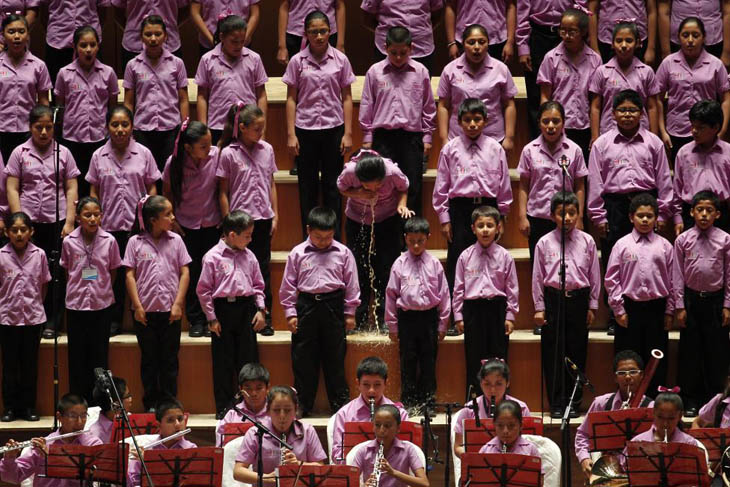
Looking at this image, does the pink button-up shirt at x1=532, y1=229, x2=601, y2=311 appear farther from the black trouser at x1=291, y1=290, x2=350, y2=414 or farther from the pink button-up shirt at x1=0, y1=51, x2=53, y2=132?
the pink button-up shirt at x1=0, y1=51, x2=53, y2=132

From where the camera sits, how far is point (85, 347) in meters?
8.65

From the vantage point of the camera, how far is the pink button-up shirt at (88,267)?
338 inches

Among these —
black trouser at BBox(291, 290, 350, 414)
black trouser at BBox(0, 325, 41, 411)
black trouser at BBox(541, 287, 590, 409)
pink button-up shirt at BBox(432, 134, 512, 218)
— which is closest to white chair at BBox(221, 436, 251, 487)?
black trouser at BBox(291, 290, 350, 414)

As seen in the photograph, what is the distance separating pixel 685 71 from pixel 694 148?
→ 2.49 feet

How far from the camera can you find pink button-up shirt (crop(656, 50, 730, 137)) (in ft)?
31.5

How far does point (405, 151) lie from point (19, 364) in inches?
119

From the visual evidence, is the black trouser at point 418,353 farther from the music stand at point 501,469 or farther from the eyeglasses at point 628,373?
the music stand at point 501,469

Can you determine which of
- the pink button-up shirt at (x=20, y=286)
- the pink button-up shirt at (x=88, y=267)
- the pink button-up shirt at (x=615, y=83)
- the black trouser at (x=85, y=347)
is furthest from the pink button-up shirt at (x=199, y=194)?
the pink button-up shirt at (x=615, y=83)

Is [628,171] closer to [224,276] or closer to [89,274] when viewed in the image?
[224,276]

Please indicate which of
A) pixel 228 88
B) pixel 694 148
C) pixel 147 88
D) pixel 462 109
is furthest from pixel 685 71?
pixel 147 88

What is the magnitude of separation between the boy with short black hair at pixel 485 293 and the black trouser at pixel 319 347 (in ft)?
2.59

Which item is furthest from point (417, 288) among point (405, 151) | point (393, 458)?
point (393, 458)

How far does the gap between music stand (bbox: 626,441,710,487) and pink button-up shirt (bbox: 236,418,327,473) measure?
1.78 m

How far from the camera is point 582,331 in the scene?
8641 mm
